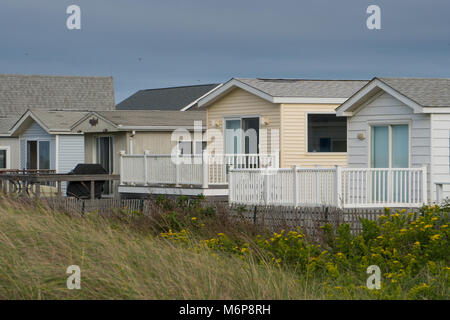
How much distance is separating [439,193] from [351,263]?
6.73 metres

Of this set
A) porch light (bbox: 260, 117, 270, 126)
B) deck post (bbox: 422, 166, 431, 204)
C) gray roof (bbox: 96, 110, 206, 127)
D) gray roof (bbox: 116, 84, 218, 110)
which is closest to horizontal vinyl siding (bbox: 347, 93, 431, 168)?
deck post (bbox: 422, 166, 431, 204)

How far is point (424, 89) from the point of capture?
18266 millimetres

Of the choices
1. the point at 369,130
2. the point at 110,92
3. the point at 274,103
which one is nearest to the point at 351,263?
the point at 369,130

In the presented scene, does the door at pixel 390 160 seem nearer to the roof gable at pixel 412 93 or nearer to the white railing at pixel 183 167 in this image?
the roof gable at pixel 412 93

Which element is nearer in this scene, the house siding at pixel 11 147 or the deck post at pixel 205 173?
the deck post at pixel 205 173

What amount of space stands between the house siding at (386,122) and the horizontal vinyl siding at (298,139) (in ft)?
11.8

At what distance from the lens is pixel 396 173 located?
1692 cm

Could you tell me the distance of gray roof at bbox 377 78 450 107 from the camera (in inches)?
683

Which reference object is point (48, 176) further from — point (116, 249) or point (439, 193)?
point (116, 249)

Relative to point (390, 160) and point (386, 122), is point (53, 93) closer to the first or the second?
point (386, 122)

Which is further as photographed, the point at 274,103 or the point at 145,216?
the point at 274,103

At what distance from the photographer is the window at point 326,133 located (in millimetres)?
22922

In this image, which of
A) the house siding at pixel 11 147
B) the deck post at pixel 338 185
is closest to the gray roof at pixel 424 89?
the deck post at pixel 338 185

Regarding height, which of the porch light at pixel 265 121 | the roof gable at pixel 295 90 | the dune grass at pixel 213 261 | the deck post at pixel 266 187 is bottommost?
the dune grass at pixel 213 261
